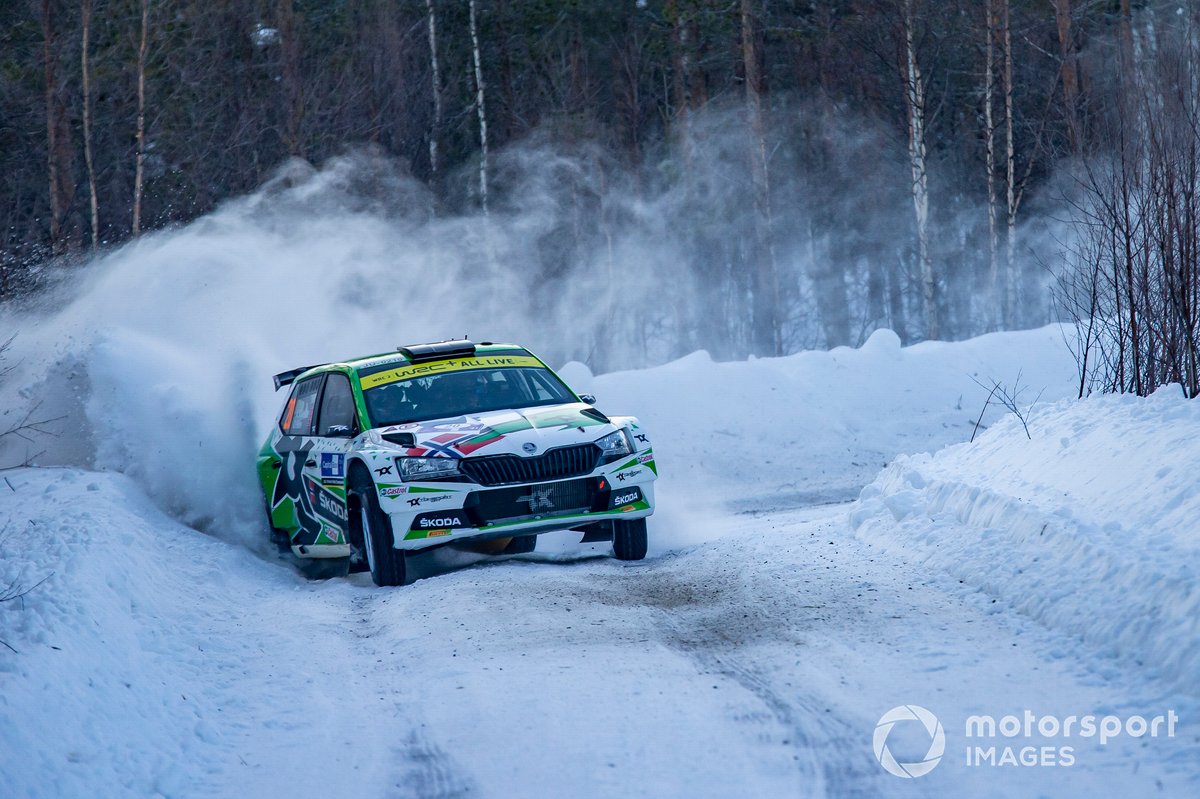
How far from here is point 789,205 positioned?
39.8 meters

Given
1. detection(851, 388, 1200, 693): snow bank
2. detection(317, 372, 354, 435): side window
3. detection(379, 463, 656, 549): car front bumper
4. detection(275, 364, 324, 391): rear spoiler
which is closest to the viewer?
detection(851, 388, 1200, 693): snow bank

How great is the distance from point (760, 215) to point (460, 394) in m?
27.5

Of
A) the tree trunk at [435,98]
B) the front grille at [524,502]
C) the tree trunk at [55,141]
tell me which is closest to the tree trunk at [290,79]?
the tree trunk at [435,98]

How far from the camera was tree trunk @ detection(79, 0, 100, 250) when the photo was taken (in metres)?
26.4

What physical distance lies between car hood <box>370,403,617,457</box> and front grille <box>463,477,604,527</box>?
0.25 meters

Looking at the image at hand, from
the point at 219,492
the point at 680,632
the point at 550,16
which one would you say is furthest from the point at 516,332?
the point at 680,632

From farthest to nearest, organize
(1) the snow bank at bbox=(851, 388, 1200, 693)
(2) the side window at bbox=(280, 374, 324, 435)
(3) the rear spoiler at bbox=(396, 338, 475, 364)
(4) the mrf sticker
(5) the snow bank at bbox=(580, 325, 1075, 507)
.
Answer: (5) the snow bank at bbox=(580, 325, 1075, 507) < (2) the side window at bbox=(280, 374, 324, 435) < (3) the rear spoiler at bbox=(396, 338, 475, 364) < (4) the mrf sticker < (1) the snow bank at bbox=(851, 388, 1200, 693)

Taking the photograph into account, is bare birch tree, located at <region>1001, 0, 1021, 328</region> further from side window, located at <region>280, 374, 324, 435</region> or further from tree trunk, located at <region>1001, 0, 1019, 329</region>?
side window, located at <region>280, 374, 324, 435</region>

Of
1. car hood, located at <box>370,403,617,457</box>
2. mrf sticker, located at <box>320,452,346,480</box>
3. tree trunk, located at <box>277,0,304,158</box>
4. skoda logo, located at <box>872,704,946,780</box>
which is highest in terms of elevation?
tree trunk, located at <box>277,0,304,158</box>

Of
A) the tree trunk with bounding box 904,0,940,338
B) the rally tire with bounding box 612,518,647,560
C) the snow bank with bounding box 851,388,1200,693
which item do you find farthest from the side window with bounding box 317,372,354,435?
the tree trunk with bounding box 904,0,940,338

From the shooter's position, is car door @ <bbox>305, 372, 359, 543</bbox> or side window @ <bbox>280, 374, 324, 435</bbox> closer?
car door @ <bbox>305, 372, 359, 543</bbox>

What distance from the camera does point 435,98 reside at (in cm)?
3319

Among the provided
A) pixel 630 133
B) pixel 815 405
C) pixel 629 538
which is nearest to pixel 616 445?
pixel 629 538

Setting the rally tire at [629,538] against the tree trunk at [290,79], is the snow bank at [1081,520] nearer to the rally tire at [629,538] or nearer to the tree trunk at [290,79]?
the rally tire at [629,538]
